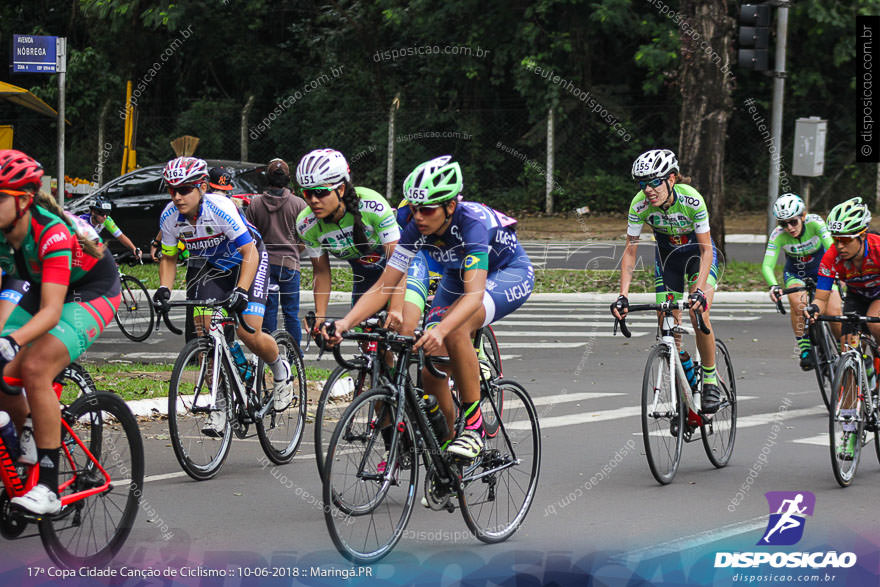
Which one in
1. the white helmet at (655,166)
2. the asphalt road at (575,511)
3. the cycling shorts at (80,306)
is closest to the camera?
the cycling shorts at (80,306)

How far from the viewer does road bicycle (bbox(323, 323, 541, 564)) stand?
5.49 m

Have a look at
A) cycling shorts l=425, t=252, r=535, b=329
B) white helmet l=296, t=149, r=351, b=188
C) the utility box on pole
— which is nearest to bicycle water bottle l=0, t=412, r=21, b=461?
cycling shorts l=425, t=252, r=535, b=329

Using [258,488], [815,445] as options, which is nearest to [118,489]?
[258,488]

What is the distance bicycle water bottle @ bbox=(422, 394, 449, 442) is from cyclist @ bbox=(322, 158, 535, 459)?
9 centimetres

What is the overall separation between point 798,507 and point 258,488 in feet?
10.3

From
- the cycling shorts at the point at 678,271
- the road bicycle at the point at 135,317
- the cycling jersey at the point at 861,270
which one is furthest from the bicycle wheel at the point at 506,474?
the road bicycle at the point at 135,317

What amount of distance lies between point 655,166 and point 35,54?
9836 mm

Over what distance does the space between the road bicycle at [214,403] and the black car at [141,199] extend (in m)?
12.4

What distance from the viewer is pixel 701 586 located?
18.1 feet

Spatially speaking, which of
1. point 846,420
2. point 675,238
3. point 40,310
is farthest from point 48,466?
point 675,238

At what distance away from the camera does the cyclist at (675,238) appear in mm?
8398

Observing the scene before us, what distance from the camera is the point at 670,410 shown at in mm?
7820

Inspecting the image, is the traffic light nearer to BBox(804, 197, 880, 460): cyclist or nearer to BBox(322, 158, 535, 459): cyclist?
BBox(804, 197, 880, 460): cyclist

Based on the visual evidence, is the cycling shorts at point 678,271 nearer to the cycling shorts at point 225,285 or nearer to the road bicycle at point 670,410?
the road bicycle at point 670,410
